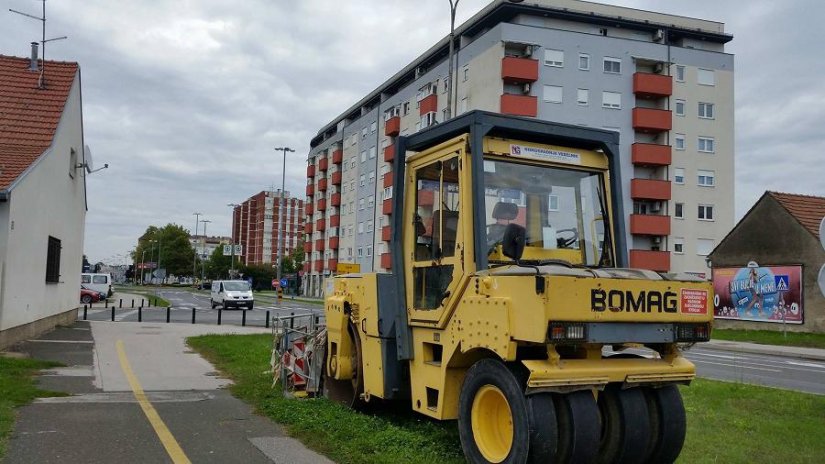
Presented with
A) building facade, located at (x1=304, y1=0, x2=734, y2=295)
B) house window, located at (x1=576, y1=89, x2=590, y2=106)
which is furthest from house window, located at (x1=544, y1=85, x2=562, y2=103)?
house window, located at (x1=576, y1=89, x2=590, y2=106)

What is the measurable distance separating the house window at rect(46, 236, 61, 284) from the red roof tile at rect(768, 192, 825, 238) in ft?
91.0

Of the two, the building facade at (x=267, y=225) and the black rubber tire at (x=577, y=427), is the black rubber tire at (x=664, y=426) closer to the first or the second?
→ the black rubber tire at (x=577, y=427)

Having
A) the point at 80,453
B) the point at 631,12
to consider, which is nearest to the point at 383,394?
the point at 80,453

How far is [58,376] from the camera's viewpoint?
11.5 meters

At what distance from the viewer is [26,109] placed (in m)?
17.7

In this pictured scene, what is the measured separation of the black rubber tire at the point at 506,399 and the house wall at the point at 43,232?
11852 mm

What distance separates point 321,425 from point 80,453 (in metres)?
2.27

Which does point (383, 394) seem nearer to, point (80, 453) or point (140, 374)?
point (80, 453)

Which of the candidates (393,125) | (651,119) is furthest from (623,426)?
(393,125)

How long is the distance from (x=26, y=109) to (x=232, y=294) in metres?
27.9

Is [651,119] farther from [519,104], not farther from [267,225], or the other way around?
→ [267,225]

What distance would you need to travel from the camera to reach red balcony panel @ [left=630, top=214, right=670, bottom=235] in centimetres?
4919

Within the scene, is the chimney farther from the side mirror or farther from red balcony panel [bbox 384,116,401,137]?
red balcony panel [bbox 384,116,401,137]

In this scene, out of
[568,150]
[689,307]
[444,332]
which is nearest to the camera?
[689,307]
